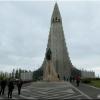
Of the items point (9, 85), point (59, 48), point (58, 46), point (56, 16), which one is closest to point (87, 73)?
point (59, 48)

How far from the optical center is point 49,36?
113 meters

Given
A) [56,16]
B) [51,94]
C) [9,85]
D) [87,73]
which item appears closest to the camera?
[9,85]

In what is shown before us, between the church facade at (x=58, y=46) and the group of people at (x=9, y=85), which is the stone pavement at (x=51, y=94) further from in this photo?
the church facade at (x=58, y=46)

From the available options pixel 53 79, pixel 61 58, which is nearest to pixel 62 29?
pixel 61 58

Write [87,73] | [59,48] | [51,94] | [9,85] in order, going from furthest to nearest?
[59,48] → [87,73] → [51,94] → [9,85]

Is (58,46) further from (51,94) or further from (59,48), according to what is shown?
(51,94)

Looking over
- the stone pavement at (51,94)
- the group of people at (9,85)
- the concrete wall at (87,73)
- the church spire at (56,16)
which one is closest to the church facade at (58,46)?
the church spire at (56,16)

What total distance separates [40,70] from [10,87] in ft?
270

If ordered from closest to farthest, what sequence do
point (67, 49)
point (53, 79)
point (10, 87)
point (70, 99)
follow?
point (70, 99), point (10, 87), point (53, 79), point (67, 49)

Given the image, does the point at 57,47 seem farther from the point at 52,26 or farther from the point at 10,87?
the point at 10,87

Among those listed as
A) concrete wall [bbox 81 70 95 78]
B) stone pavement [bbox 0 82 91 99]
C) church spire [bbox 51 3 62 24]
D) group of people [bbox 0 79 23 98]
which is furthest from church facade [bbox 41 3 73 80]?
group of people [bbox 0 79 23 98]

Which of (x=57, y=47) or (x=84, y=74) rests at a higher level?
(x=57, y=47)

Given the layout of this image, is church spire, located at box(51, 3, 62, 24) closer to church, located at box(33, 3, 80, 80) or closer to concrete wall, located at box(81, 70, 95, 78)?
church, located at box(33, 3, 80, 80)

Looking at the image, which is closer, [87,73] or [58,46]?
[87,73]
